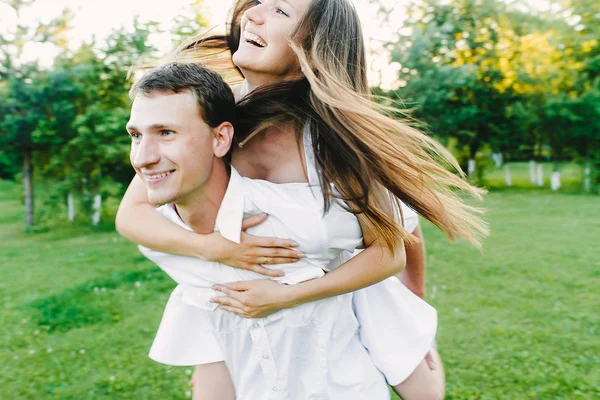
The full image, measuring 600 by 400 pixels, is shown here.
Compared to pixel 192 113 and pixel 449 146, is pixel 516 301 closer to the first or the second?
pixel 192 113

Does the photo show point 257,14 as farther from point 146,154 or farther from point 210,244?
point 210,244

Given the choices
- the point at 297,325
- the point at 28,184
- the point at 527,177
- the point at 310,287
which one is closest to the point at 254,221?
the point at 310,287

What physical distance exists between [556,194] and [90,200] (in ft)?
45.0

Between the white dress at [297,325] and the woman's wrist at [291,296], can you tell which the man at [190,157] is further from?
the woman's wrist at [291,296]

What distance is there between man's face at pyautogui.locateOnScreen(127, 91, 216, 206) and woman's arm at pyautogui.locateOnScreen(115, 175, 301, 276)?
166 millimetres

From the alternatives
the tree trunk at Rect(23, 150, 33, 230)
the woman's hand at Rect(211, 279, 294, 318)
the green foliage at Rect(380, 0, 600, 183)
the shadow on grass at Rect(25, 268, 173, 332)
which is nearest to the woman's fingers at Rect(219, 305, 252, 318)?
the woman's hand at Rect(211, 279, 294, 318)

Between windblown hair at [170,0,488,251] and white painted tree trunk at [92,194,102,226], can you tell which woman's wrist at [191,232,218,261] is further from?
white painted tree trunk at [92,194,102,226]

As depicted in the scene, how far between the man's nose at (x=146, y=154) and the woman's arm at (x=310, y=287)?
507mm

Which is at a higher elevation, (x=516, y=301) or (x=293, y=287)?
(x=293, y=287)

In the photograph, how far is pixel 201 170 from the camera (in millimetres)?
1838

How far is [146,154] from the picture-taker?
175cm

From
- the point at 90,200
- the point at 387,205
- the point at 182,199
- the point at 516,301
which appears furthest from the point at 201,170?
the point at 90,200

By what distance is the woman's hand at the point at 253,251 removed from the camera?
72.6 inches

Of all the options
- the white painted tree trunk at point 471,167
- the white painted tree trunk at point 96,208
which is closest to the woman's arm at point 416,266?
the white painted tree trunk at point 96,208
